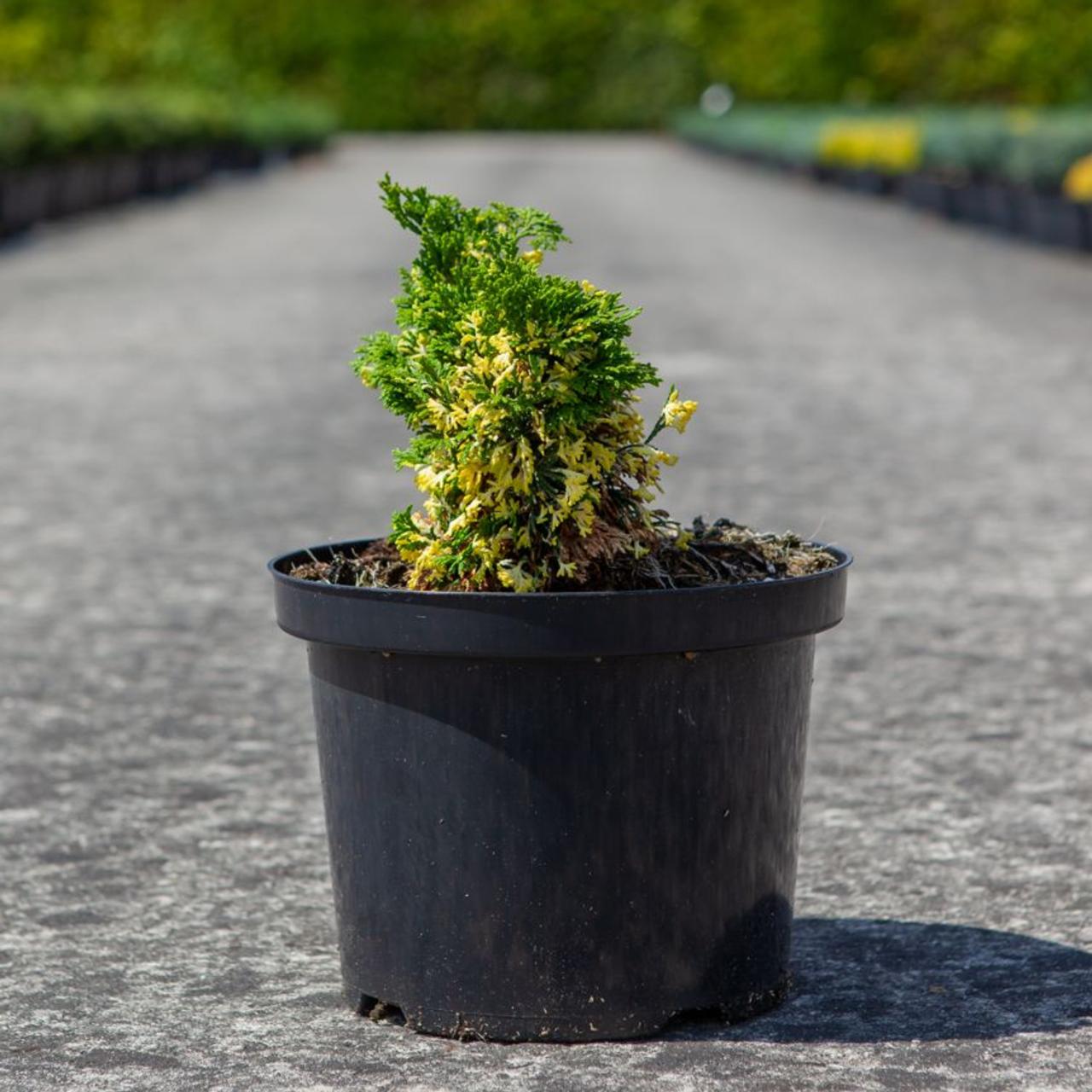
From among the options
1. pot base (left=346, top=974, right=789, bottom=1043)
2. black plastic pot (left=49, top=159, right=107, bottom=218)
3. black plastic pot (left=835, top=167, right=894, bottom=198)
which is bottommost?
pot base (left=346, top=974, right=789, bottom=1043)

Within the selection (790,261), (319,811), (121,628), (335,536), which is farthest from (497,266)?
(790,261)


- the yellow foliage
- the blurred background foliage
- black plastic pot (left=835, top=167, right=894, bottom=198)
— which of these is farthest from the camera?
the blurred background foliage

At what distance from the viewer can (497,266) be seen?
11.0 ft

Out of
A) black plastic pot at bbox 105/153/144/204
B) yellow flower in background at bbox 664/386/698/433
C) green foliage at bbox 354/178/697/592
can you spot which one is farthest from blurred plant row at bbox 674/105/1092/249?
green foliage at bbox 354/178/697/592

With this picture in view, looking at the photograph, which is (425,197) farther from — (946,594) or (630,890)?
(946,594)

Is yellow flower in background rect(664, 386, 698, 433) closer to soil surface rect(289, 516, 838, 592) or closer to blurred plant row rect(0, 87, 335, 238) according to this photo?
soil surface rect(289, 516, 838, 592)

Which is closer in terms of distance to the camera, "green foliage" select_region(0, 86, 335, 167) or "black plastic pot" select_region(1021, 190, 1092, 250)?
"black plastic pot" select_region(1021, 190, 1092, 250)

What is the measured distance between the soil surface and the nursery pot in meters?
0.12

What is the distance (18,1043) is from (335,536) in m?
4.63

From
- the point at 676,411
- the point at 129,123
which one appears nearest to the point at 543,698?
the point at 676,411

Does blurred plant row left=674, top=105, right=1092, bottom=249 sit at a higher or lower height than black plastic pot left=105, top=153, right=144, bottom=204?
higher

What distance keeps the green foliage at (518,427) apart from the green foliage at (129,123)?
22.5 meters

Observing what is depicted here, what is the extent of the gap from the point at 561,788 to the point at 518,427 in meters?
0.55

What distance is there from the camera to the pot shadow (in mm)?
3439
